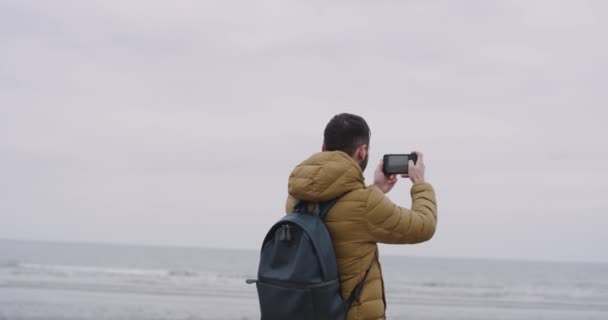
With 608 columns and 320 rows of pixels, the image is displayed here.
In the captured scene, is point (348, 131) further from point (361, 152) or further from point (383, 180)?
point (383, 180)

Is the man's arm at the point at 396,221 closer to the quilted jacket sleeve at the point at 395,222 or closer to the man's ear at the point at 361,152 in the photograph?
the quilted jacket sleeve at the point at 395,222

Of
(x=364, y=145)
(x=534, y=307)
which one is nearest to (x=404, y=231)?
(x=364, y=145)

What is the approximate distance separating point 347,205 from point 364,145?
208mm

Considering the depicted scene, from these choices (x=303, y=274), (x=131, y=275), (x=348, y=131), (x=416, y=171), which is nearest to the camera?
(x=303, y=274)

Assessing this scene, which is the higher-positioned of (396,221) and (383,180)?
(383,180)

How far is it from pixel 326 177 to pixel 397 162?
0.37 metres

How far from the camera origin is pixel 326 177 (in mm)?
2316

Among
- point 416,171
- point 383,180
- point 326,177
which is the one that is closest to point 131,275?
point 383,180

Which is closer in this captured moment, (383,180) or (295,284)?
(295,284)

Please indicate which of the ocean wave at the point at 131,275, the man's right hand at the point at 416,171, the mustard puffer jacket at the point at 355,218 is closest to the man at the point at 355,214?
the mustard puffer jacket at the point at 355,218

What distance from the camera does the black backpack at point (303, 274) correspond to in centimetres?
229

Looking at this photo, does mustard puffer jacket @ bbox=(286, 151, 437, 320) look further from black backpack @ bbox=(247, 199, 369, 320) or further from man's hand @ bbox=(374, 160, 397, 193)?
man's hand @ bbox=(374, 160, 397, 193)

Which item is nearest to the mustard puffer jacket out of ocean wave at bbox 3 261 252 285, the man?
the man

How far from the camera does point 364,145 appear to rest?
243cm
